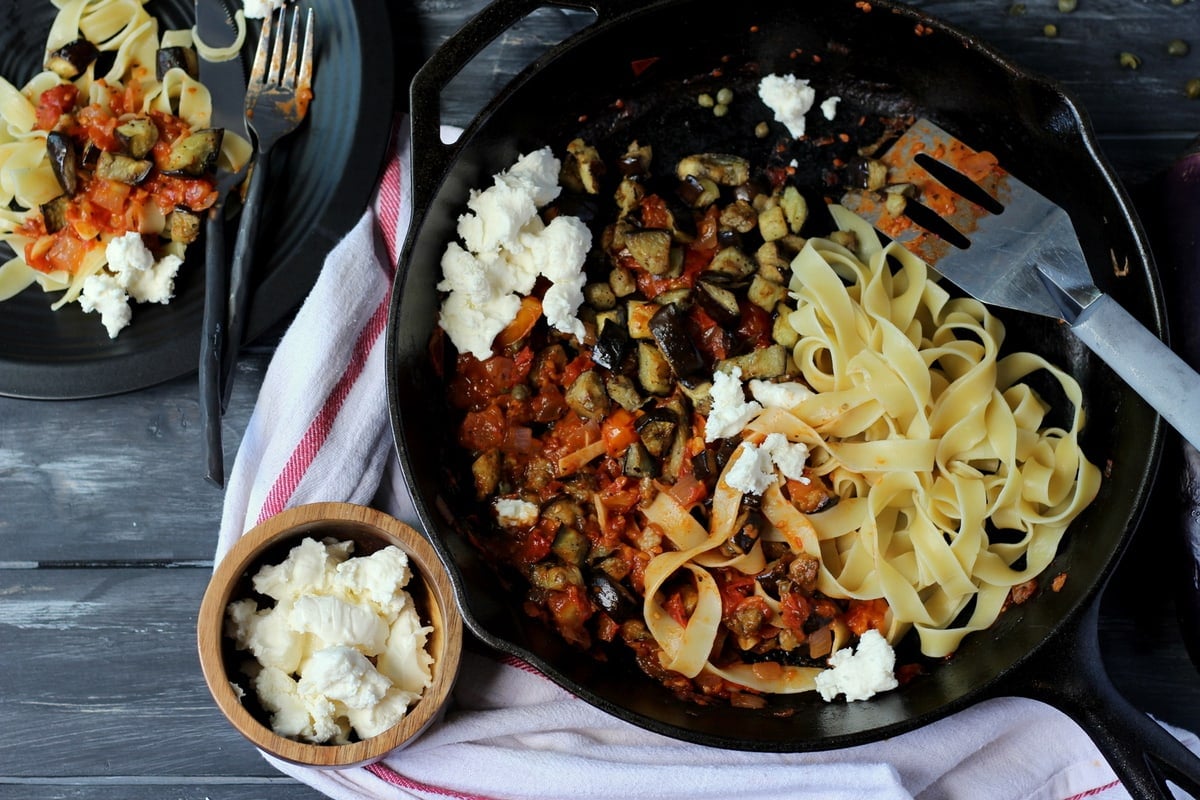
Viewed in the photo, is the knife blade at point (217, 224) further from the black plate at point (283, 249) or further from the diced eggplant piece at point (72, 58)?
the diced eggplant piece at point (72, 58)

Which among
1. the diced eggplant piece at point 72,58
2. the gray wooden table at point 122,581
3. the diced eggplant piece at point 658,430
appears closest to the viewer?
the diced eggplant piece at point 658,430

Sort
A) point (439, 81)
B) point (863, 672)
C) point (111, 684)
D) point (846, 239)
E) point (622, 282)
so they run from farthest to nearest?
point (111, 684) → point (846, 239) → point (622, 282) → point (863, 672) → point (439, 81)

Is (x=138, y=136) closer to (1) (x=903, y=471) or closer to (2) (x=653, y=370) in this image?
(2) (x=653, y=370)

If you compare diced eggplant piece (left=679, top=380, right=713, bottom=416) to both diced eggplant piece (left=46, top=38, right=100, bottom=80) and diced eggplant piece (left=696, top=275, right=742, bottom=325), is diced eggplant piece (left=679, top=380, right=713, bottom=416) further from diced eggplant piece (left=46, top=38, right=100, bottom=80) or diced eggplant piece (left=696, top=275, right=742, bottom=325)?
diced eggplant piece (left=46, top=38, right=100, bottom=80)

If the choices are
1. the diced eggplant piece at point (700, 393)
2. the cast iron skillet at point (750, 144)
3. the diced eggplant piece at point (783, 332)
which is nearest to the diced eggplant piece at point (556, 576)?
the cast iron skillet at point (750, 144)

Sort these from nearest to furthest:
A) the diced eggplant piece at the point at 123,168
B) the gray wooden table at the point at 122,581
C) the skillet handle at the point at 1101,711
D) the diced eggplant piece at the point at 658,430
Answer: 1. the skillet handle at the point at 1101,711
2. the diced eggplant piece at the point at 658,430
3. the diced eggplant piece at the point at 123,168
4. the gray wooden table at the point at 122,581

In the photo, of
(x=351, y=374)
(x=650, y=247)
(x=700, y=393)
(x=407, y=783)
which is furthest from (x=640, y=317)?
(x=407, y=783)

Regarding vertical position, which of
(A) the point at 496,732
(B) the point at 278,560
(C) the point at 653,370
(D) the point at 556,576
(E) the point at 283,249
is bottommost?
(A) the point at 496,732

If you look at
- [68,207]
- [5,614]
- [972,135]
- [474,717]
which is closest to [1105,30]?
[972,135]
